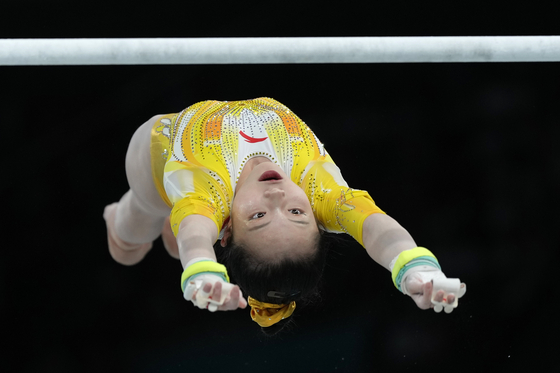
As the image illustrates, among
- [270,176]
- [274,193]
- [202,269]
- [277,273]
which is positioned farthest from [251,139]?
[202,269]

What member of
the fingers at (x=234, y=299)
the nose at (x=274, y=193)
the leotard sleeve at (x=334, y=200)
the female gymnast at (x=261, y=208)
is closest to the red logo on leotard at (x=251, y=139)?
the female gymnast at (x=261, y=208)

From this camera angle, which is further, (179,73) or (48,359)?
(179,73)

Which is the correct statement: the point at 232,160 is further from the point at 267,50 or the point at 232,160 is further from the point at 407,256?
the point at 407,256

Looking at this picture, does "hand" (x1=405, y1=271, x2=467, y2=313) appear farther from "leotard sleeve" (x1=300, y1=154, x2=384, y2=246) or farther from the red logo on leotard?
the red logo on leotard

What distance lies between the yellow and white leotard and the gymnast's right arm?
84 mm

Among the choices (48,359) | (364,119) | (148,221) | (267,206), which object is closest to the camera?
(267,206)

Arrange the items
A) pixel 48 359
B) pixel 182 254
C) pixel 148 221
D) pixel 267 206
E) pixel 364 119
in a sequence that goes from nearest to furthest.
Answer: pixel 182 254 < pixel 267 206 < pixel 148 221 < pixel 48 359 < pixel 364 119

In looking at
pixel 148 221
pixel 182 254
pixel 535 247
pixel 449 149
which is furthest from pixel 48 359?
pixel 535 247

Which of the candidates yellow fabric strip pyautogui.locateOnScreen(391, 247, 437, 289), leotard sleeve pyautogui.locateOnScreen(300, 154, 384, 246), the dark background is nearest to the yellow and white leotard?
leotard sleeve pyautogui.locateOnScreen(300, 154, 384, 246)

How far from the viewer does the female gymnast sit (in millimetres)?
1689

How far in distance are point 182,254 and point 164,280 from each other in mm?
1845

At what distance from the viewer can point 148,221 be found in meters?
2.85
